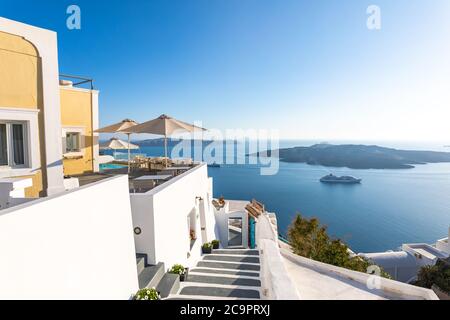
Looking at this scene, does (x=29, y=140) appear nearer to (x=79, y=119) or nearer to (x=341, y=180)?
(x=79, y=119)

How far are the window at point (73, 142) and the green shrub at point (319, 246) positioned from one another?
10.7 metres

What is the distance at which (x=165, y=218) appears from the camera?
5734 mm

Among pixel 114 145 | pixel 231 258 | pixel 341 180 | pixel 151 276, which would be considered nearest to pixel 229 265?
pixel 231 258

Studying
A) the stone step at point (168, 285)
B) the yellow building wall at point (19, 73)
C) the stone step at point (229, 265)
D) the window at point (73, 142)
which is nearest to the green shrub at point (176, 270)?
the stone step at point (168, 285)

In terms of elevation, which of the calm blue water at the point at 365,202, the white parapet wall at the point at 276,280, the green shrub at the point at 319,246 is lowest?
the calm blue water at the point at 365,202

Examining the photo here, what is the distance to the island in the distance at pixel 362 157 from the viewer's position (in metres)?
119

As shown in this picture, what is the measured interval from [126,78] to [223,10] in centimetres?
1662

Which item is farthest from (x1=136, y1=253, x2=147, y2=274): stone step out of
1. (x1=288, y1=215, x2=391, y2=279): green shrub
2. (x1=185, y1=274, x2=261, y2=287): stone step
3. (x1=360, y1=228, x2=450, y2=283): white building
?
(x1=360, y1=228, x2=450, y2=283): white building

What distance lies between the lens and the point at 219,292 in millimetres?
5414

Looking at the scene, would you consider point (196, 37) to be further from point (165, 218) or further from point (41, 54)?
point (165, 218)

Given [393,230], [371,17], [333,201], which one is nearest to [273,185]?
[333,201]

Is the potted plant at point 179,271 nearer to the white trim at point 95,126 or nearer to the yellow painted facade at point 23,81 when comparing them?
the yellow painted facade at point 23,81

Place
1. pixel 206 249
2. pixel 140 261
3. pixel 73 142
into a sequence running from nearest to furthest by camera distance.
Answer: pixel 140 261, pixel 206 249, pixel 73 142

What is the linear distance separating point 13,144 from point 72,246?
4012mm
